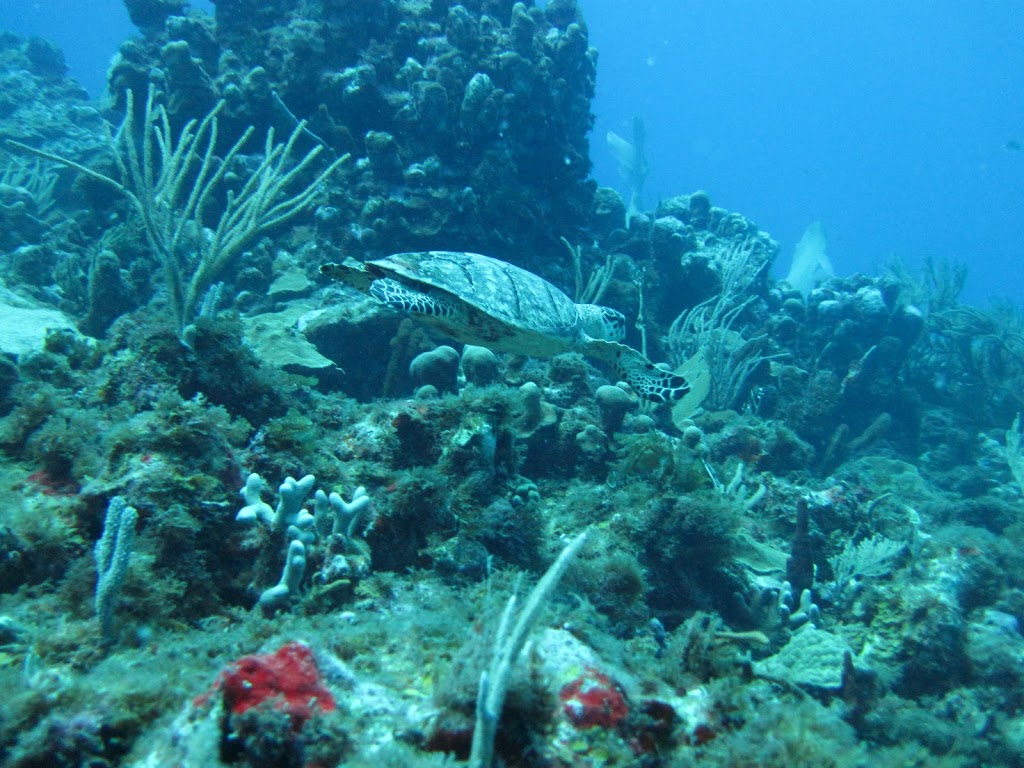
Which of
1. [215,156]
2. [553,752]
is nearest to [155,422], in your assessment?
[553,752]

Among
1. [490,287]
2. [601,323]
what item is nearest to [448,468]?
[490,287]

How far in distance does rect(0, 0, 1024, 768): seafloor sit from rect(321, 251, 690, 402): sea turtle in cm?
6

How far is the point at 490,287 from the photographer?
209 inches

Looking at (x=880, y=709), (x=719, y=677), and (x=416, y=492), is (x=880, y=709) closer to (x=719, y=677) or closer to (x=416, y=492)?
(x=719, y=677)

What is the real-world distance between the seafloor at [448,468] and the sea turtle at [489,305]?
6 centimetres

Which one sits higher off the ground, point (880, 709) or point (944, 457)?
point (944, 457)

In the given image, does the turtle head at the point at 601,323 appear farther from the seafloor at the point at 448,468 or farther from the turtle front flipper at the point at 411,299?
the turtle front flipper at the point at 411,299

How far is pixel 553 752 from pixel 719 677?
1088mm

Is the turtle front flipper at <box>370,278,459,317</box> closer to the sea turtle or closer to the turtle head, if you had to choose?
the sea turtle

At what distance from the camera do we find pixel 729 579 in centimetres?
439

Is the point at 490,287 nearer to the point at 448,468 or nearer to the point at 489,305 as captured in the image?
the point at 489,305

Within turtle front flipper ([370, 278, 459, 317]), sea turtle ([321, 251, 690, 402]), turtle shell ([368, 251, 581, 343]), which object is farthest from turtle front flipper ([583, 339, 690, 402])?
turtle front flipper ([370, 278, 459, 317])

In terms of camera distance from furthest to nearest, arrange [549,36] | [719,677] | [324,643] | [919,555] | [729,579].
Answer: [549,36] → [919,555] → [729,579] → [719,677] → [324,643]

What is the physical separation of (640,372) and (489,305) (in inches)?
90.4
